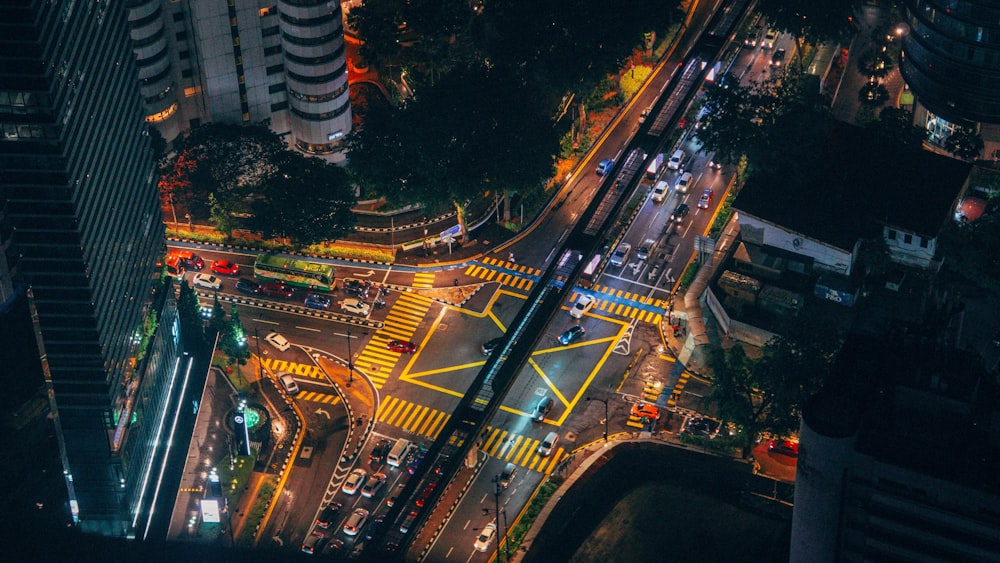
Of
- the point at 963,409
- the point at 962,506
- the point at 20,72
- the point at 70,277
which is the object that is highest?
the point at 963,409

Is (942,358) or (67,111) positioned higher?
(942,358)

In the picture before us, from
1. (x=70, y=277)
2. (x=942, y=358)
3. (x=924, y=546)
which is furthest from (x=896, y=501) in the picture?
(x=70, y=277)

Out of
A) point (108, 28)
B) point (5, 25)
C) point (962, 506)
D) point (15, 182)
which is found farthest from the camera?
point (108, 28)

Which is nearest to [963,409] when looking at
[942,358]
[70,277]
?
[942,358]

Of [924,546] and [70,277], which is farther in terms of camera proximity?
[70,277]

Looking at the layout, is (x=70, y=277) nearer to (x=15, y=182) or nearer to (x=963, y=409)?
(x=15, y=182)

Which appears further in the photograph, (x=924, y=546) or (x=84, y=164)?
(x=84, y=164)

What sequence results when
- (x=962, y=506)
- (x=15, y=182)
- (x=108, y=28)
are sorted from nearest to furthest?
(x=962, y=506) < (x=15, y=182) < (x=108, y=28)

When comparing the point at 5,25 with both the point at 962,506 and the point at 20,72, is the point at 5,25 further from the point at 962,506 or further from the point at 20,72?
the point at 962,506

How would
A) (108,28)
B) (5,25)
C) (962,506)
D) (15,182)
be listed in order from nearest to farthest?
(962,506)
(5,25)
(15,182)
(108,28)
